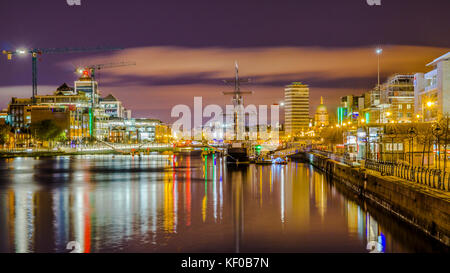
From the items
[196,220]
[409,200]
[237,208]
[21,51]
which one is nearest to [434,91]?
[237,208]

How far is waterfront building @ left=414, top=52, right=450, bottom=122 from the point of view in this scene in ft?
183

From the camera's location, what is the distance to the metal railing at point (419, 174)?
71.2ft

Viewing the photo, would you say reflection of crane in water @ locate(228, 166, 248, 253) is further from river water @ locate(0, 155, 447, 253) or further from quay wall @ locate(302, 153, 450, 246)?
quay wall @ locate(302, 153, 450, 246)

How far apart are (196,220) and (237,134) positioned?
83.9m

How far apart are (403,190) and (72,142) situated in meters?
142

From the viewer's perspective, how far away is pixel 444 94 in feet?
183

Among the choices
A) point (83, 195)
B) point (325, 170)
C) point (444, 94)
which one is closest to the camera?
point (83, 195)

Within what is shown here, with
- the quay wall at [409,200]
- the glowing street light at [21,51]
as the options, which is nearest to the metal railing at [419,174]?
the quay wall at [409,200]

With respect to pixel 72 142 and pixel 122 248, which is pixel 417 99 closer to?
pixel 122 248

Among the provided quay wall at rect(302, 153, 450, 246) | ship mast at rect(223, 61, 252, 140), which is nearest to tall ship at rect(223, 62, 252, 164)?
ship mast at rect(223, 61, 252, 140)

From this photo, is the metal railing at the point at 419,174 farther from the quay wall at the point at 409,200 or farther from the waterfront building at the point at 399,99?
the waterfront building at the point at 399,99

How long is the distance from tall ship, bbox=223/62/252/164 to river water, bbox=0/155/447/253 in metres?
39.0

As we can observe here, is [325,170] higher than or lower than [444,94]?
lower
